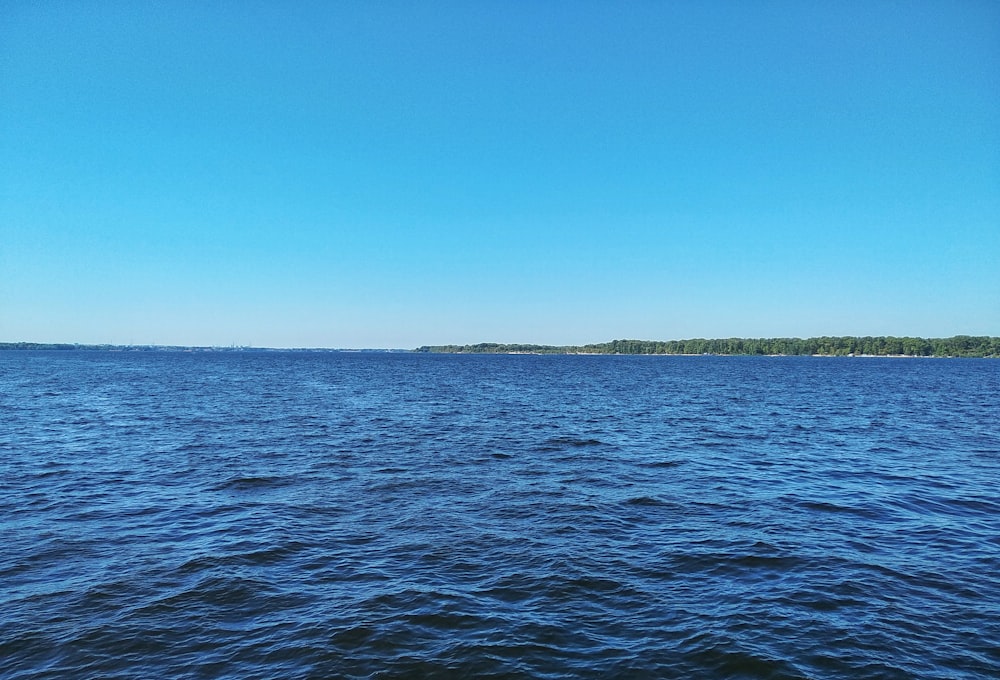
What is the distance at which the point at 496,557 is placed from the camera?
56.5 feet

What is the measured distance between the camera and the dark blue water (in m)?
11.9

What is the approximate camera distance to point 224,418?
50.2 metres

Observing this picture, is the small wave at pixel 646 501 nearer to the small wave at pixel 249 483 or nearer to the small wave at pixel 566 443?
the small wave at pixel 566 443

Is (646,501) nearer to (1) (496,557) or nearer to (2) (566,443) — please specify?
(1) (496,557)

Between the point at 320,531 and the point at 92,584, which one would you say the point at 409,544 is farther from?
the point at 92,584

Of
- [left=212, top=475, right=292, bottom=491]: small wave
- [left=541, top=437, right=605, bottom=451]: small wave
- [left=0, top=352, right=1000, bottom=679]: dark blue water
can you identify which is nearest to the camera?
[left=0, top=352, right=1000, bottom=679]: dark blue water

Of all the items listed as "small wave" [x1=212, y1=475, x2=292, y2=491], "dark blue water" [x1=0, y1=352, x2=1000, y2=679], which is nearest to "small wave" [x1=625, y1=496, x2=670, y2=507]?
"dark blue water" [x1=0, y1=352, x2=1000, y2=679]

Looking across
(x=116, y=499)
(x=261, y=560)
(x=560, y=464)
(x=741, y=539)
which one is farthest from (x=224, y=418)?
(x=741, y=539)

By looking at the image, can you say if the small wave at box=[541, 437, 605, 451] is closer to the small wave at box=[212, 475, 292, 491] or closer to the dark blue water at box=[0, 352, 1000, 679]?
the dark blue water at box=[0, 352, 1000, 679]

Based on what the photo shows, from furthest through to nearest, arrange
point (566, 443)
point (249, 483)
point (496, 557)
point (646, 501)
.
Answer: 1. point (566, 443)
2. point (249, 483)
3. point (646, 501)
4. point (496, 557)

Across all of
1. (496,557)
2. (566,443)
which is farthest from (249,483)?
(566,443)

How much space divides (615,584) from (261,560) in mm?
10528

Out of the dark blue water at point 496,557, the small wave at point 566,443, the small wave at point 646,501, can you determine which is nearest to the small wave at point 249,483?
the dark blue water at point 496,557

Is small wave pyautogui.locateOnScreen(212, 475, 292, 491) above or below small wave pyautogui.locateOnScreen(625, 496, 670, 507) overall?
above
